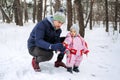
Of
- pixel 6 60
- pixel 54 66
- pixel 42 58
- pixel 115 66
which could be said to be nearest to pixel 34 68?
pixel 42 58

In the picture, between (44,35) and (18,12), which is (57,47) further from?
(18,12)

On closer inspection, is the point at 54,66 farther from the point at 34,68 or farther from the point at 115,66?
the point at 115,66

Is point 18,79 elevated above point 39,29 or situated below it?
below

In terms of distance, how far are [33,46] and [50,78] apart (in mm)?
872

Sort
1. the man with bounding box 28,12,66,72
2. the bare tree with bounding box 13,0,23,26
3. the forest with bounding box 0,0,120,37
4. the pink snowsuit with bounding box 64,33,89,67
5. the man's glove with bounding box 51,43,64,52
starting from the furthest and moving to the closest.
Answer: the bare tree with bounding box 13,0,23,26, the forest with bounding box 0,0,120,37, the pink snowsuit with bounding box 64,33,89,67, the man with bounding box 28,12,66,72, the man's glove with bounding box 51,43,64,52

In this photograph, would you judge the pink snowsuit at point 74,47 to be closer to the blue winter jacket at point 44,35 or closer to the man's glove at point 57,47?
the blue winter jacket at point 44,35

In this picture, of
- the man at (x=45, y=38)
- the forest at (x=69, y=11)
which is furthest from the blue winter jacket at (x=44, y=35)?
the forest at (x=69, y=11)

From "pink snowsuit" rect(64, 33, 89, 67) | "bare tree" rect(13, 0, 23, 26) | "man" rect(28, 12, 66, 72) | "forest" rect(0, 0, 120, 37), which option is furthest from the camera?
"bare tree" rect(13, 0, 23, 26)

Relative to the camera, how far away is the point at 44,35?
5.47 m

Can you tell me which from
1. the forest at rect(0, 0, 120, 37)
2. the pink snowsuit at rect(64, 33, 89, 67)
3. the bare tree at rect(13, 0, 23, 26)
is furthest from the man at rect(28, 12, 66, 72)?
the bare tree at rect(13, 0, 23, 26)

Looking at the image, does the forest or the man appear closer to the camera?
the man

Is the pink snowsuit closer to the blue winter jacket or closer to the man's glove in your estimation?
the blue winter jacket

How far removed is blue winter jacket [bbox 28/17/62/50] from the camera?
208 inches

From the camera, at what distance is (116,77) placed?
6.41 metres
